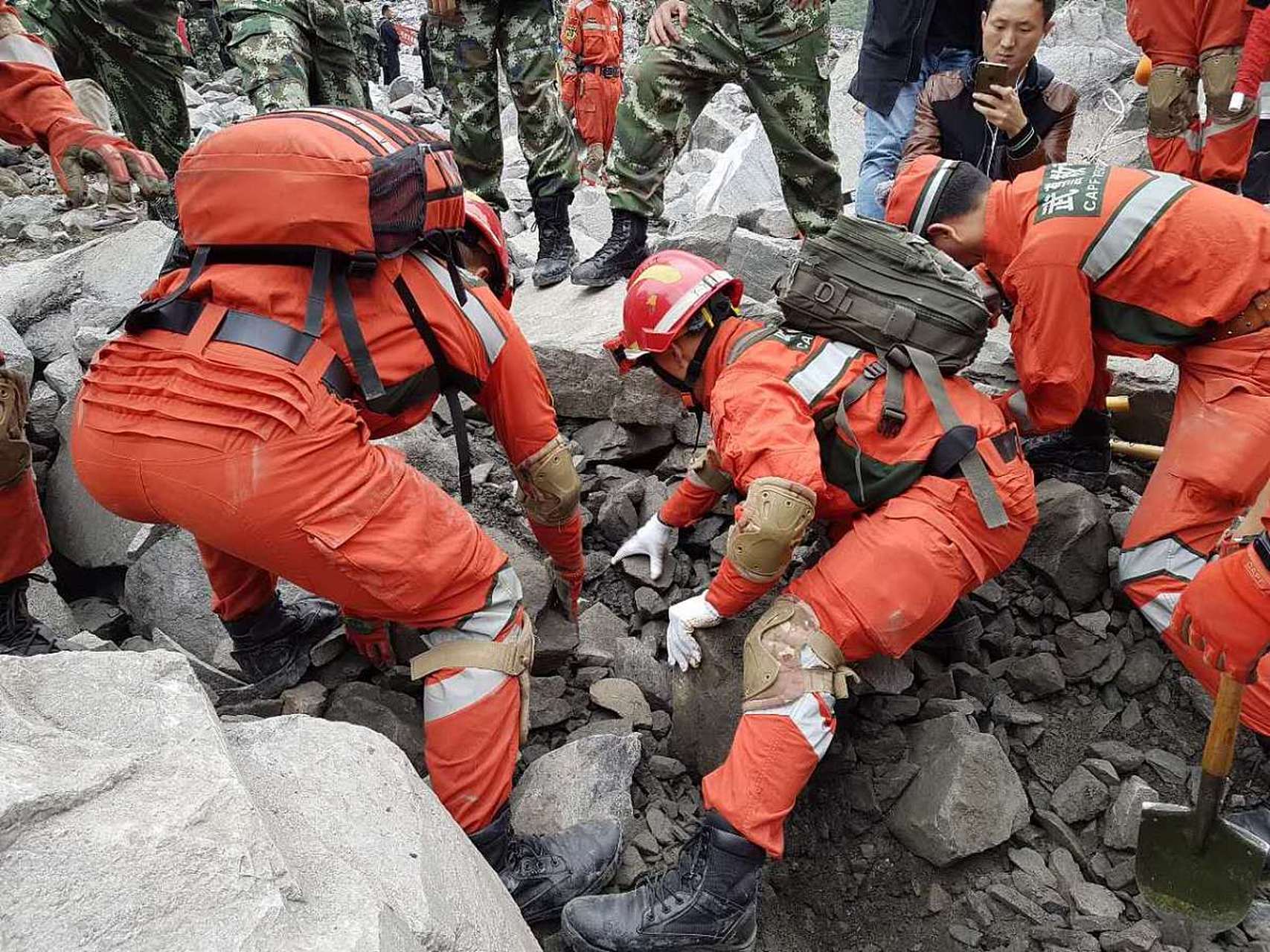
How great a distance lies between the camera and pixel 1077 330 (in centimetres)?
335

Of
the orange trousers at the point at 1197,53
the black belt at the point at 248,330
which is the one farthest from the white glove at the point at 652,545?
the orange trousers at the point at 1197,53

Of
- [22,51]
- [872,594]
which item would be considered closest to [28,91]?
[22,51]

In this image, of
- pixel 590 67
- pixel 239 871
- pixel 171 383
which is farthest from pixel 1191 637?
pixel 590 67

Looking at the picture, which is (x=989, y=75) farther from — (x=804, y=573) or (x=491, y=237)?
(x=804, y=573)

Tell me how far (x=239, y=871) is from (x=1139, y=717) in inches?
131

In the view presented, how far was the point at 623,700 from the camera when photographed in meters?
3.46

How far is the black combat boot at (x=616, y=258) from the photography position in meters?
5.11

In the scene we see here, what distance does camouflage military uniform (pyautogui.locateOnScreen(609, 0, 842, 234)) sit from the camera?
4.66m

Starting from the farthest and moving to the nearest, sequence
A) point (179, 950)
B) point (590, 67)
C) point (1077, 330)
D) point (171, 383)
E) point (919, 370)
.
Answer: point (590, 67)
point (1077, 330)
point (919, 370)
point (171, 383)
point (179, 950)

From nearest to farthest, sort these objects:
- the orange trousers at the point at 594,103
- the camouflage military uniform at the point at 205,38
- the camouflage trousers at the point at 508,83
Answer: the camouflage trousers at the point at 508,83, the orange trousers at the point at 594,103, the camouflage military uniform at the point at 205,38

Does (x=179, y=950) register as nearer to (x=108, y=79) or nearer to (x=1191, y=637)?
(x=1191, y=637)

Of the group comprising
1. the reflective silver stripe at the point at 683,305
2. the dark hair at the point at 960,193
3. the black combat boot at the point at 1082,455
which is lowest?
the black combat boot at the point at 1082,455

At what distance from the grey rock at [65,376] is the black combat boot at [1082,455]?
461 cm

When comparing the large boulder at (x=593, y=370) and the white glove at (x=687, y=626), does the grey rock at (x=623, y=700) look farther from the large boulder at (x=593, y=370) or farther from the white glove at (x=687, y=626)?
the large boulder at (x=593, y=370)
